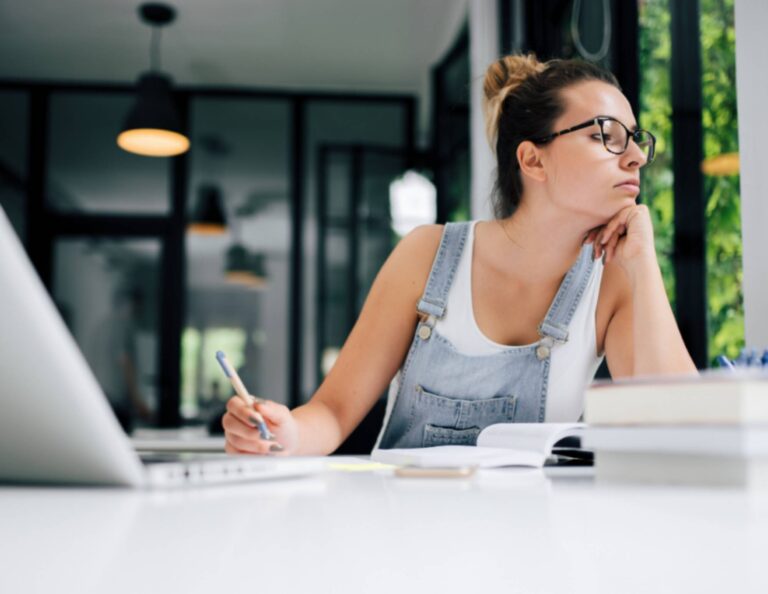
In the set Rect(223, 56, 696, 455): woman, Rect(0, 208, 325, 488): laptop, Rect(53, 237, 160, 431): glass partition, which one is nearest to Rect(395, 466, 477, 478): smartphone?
Rect(0, 208, 325, 488): laptop

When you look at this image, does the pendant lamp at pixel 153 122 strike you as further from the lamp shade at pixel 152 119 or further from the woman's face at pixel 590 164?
the woman's face at pixel 590 164

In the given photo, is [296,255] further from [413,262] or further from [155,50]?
[413,262]

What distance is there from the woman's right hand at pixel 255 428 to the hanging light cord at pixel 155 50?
185 inches

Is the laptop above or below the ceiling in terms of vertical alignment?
below

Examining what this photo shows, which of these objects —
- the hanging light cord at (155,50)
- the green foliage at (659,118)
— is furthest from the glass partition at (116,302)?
the green foliage at (659,118)

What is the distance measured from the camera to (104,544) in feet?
1.20

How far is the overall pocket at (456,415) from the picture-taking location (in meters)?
1.43

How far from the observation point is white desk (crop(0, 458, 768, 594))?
303mm

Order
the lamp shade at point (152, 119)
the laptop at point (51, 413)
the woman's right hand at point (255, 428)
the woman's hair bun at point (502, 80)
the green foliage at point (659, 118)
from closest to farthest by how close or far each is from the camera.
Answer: the laptop at point (51, 413)
the woman's right hand at point (255, 428)
the woman's hair bun at point (502, 80)
the green foliage at point (659, 118)
the lamp shade at point (152, 119)

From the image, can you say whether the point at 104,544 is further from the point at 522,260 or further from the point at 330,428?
the point at 522,260

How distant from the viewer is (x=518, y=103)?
1664mm

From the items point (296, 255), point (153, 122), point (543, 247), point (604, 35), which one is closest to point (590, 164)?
point (543, 247)

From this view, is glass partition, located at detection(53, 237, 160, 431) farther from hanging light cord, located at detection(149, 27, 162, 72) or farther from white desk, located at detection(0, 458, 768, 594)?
white desk, located at detection(0, 458, 768, 594)

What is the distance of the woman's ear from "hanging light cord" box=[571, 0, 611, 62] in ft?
5.00
